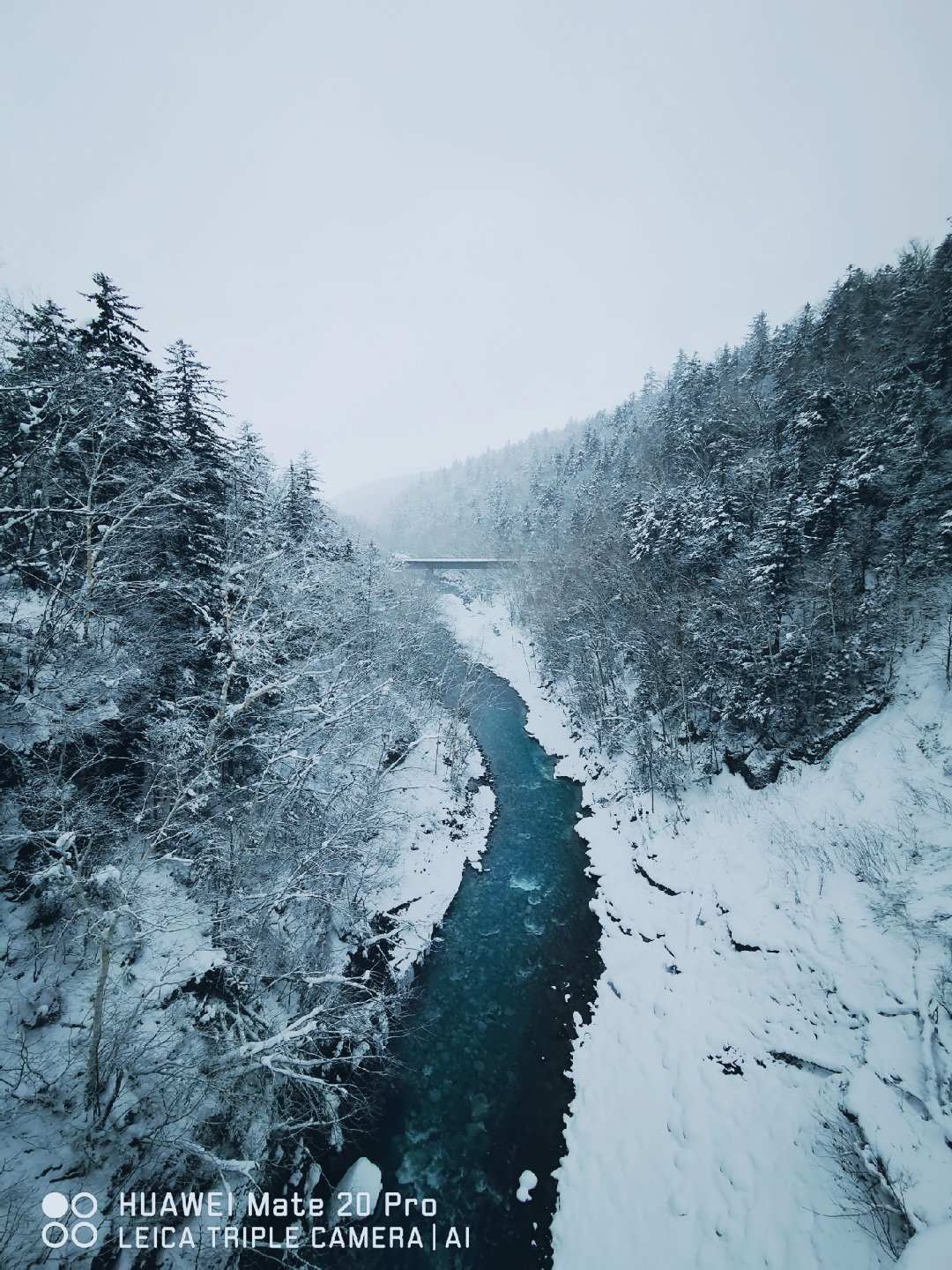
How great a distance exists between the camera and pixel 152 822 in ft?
29.7

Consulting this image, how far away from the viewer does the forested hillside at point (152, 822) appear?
6.45 m

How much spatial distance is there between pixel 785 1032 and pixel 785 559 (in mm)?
13434

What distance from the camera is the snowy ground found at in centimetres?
588

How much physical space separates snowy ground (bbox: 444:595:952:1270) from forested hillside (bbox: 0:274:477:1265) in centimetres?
520

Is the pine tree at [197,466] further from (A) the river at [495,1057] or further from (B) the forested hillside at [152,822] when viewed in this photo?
(A) the river at [495,1057]

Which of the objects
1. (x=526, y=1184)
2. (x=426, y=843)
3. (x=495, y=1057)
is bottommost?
(x=526, y=1184)

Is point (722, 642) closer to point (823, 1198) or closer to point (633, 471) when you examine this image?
point (823, 1198)

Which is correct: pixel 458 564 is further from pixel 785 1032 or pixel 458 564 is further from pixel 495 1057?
pixel 785 1032

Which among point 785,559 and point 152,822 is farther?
point 785,559

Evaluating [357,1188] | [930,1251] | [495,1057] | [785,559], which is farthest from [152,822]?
[785,559]

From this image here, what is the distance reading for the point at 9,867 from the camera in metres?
7.37

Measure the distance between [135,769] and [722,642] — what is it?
722 inches

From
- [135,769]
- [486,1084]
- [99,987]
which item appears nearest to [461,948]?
[486,1084]

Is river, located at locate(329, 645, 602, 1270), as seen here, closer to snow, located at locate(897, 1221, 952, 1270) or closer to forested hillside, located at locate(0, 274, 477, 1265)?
forested hillside, located at locate(0, 274, 477, 1265)
